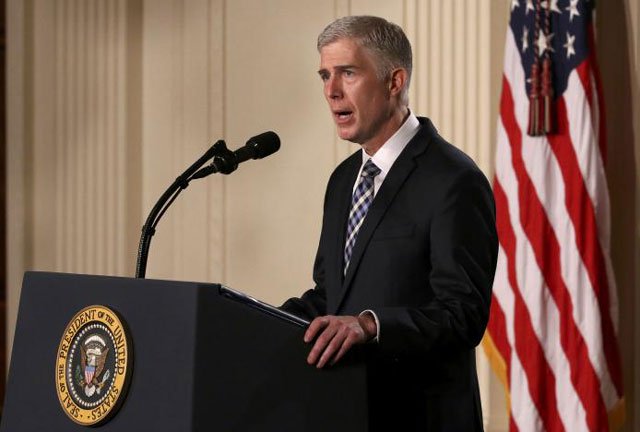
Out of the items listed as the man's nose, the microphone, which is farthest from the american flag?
the microphone

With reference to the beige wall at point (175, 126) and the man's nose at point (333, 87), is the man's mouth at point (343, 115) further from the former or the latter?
the beige wall at point (175, 126)

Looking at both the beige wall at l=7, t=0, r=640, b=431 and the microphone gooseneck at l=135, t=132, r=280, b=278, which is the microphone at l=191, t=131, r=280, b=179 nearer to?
the microphone gooseneck at l=135, t=132, r=280, b=278

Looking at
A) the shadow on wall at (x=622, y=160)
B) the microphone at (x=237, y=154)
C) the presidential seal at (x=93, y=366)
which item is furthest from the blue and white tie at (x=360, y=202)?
the shadow on wall at (x=622, y=160)

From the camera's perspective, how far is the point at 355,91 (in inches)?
86.4

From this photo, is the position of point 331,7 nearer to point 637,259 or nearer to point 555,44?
point 555,44

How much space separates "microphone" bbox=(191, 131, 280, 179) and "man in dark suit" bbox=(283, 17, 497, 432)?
170mm

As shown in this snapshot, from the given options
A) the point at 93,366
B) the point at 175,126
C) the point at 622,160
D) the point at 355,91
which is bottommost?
the point at 93,366

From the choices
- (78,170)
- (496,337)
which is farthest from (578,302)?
(78,170)

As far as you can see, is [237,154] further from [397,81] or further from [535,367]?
[535,367]

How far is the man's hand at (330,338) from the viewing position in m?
1.80

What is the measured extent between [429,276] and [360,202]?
0.27 meters

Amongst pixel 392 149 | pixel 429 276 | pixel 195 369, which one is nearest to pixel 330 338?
pixel 195 369

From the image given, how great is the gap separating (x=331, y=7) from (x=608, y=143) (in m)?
1.53

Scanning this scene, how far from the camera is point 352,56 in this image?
2168 millimetres
